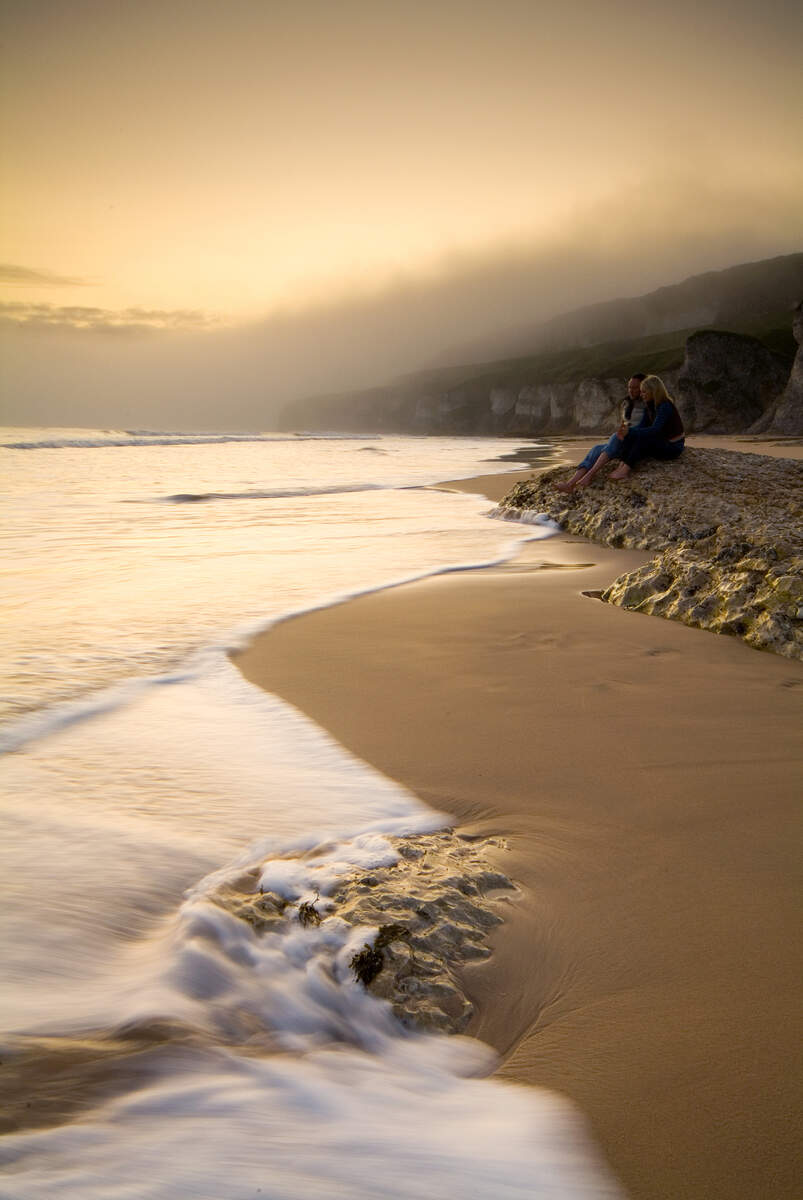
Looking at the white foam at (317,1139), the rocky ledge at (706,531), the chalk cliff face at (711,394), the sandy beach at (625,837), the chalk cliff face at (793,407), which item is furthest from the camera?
the chalk cliff face at (711,394)

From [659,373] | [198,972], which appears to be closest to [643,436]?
[198,972]

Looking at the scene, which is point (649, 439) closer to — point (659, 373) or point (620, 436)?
point (620, 436)

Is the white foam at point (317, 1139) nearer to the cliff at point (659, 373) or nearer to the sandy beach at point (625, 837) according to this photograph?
the sandy beach at point (625, 837)

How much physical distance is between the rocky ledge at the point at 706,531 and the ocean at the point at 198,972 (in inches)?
96.1

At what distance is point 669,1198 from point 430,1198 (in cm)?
37

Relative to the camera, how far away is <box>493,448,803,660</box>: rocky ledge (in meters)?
4.28

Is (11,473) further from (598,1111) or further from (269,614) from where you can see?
(598,1111)

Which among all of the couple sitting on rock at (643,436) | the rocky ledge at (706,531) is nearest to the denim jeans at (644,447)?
the couple sitting on rock at (643,436)

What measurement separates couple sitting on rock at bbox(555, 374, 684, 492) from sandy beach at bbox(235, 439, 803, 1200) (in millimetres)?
4792

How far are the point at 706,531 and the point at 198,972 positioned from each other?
649cm

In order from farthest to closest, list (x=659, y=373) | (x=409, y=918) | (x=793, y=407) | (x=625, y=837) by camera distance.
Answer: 1. (x=659, y=373)
2. (x=793, y=407)
3. (x=625, y=837)
4. (x=409, y=918)

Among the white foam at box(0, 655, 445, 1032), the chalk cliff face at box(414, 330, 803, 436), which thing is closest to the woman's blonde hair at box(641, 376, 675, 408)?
the white foam at box(0, 655, 445, 1032)

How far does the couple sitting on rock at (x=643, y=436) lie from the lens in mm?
9031

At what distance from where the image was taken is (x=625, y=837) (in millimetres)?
2262
